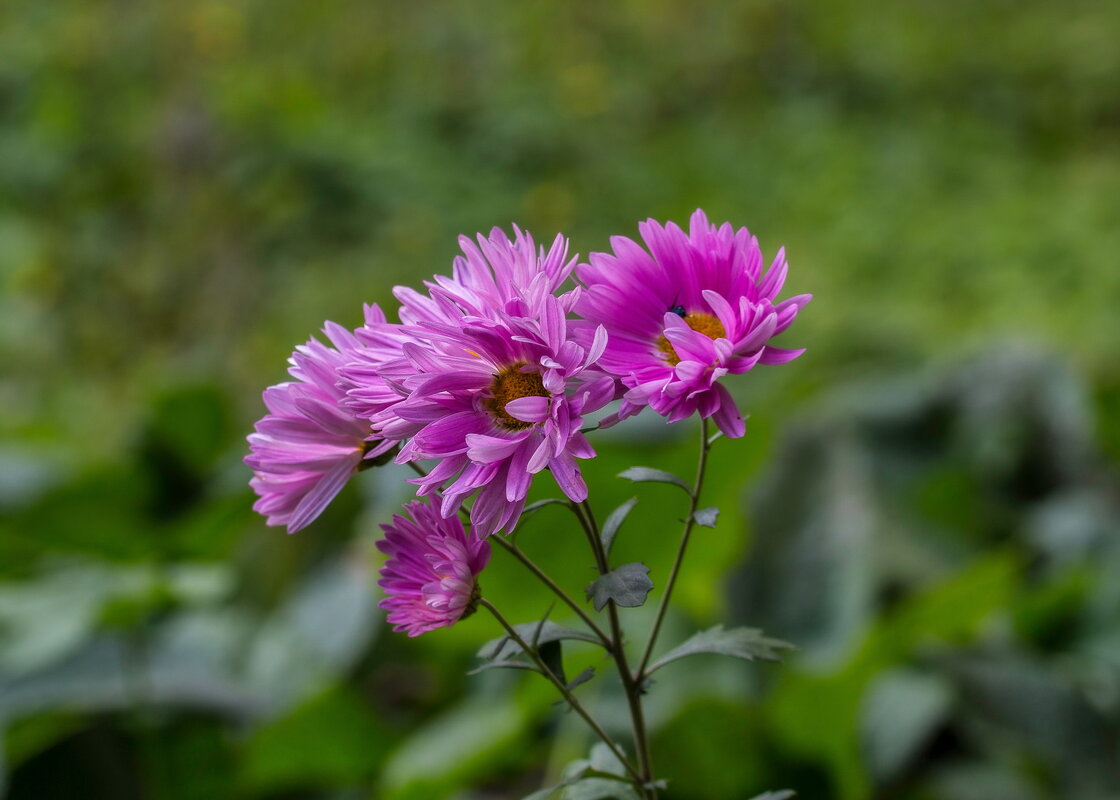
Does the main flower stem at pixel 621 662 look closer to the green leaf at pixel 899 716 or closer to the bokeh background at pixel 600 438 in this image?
the bokeh background at pixel 600 438

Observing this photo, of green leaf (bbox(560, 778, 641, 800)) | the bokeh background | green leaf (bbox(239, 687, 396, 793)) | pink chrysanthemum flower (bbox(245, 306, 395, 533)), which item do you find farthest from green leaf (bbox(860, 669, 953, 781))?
pink chrysanthemum flower (bbox(245, 306, 395, 533))

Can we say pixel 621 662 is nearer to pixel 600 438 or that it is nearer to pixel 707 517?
pixel 707 517

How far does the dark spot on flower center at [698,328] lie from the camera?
0.42 meters

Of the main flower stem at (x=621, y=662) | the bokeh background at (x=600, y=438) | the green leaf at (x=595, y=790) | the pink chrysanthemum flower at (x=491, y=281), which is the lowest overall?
the green leaf at (x=595, y=790)

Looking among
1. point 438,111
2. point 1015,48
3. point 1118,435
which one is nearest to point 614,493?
point 1118,435

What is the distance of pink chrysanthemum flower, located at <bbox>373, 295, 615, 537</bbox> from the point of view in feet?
1.21

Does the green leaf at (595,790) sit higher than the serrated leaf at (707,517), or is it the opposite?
the serrated leaf at (707,517)

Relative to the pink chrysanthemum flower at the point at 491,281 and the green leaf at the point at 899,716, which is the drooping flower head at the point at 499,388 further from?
the green leaf at the point at 899,716

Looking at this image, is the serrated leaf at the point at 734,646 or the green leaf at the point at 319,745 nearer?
the serrated leaf at the point at 734,646

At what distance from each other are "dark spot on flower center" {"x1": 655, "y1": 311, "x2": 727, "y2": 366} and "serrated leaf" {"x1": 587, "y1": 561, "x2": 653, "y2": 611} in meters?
0.09

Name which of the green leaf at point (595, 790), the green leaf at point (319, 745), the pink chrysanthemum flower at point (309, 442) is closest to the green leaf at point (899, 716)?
the green leaf at point (319, 745)

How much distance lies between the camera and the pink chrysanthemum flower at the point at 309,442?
1.40ft

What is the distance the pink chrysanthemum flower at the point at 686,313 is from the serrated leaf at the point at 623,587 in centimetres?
6

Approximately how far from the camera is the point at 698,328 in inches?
16.8
